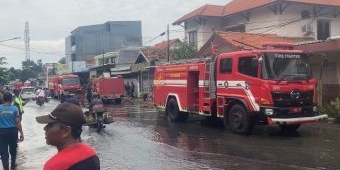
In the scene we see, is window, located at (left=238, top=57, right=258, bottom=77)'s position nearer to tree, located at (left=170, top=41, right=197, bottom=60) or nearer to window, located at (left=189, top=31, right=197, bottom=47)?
tree, located at (left=170, top=41, right=197, bottom=60)

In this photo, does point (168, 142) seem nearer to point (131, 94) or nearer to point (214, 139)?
point (214, 139)

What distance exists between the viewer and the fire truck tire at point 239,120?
14781mm

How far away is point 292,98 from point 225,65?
2.64 meters

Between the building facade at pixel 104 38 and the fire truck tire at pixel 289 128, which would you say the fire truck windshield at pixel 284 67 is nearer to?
the fire truck tire at pixel 289 128

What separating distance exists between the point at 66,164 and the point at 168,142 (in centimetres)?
1095

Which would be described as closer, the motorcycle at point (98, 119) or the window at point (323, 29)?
the motorcycle at point (98, 119)

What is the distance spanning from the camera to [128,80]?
49000mm

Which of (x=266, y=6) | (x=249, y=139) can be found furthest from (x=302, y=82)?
(x=266, y=6)

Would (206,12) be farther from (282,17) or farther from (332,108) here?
(332,108)

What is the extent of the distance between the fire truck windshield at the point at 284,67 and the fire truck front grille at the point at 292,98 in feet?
1.44

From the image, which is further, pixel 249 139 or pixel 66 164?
pixel 249 139

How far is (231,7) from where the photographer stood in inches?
1585

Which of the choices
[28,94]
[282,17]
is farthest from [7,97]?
[28,94]

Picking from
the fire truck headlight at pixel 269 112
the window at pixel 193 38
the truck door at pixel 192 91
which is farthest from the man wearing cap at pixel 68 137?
the window at pixel 193 38
